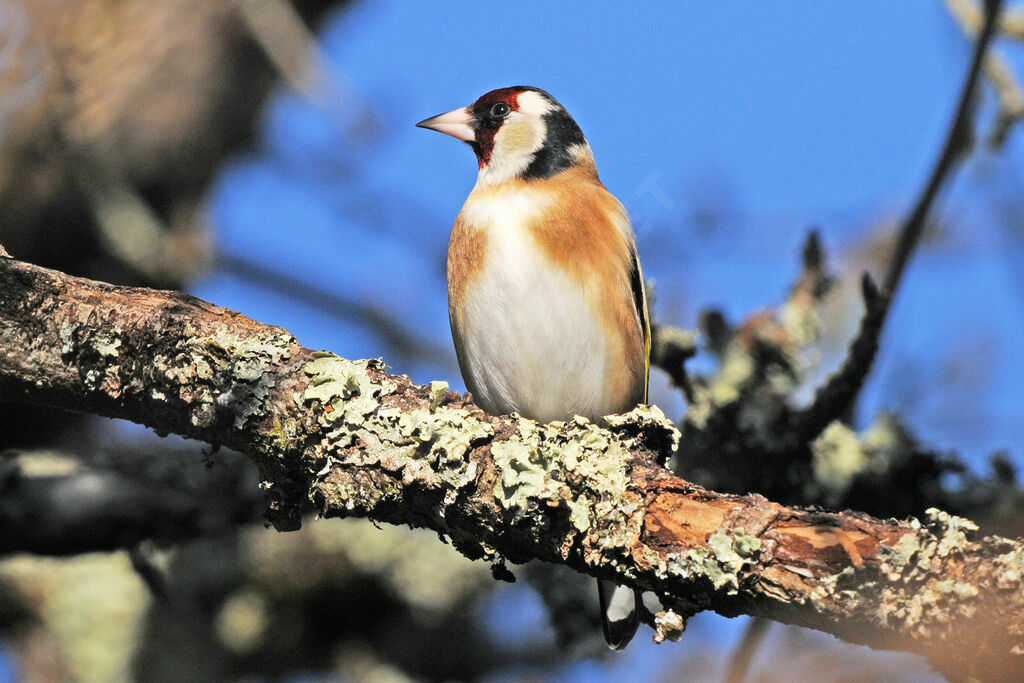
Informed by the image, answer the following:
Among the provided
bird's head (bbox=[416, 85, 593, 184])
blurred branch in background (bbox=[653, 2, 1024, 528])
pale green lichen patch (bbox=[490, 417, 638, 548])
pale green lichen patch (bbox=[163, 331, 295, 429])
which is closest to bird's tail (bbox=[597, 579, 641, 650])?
blurred branch in background (bbox=[653, 2, 1024, 528])

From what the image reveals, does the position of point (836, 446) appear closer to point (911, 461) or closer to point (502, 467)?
point (911, 461)

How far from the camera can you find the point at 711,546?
7.02 ft

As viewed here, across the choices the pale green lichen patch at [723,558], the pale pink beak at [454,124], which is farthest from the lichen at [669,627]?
the pale pink beak at [454,124]

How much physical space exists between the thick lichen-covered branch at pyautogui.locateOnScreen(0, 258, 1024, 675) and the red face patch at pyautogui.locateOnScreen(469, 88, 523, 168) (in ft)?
7.54

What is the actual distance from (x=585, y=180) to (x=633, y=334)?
2.64ft

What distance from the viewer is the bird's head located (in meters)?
4.52

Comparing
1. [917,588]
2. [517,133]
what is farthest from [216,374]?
[517,133]

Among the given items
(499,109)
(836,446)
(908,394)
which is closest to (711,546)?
(836,446)

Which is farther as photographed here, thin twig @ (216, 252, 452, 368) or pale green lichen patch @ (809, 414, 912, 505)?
thin twig @ (216, 252, 452, 368)

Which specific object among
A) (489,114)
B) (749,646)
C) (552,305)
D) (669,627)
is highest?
(489,114)

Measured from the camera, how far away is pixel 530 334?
3918 mm

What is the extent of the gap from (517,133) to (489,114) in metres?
0.25

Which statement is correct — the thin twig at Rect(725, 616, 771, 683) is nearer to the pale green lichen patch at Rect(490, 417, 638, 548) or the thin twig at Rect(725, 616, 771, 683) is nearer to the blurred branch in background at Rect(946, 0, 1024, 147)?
the pale green lichen patch at Rect(490, 417, 638, 548)

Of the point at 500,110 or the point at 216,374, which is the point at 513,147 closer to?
the point at 500,110
